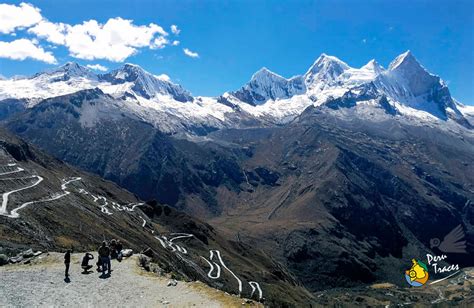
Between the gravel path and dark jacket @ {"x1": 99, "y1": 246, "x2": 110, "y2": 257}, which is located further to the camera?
dark jacket @ {"x1": 99, "y1": 246, "x2": 110, "y2": 257}

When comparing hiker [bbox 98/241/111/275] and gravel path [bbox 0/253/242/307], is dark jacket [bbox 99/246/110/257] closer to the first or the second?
hiker [bbox 98/241/111/275]

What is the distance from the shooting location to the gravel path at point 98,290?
3572 centimetres

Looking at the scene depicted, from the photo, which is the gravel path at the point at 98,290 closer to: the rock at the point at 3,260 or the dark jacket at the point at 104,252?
the dark jacket at the point at 104,252

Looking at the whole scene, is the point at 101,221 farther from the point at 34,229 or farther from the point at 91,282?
the point at 91,282

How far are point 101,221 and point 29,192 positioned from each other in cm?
2482

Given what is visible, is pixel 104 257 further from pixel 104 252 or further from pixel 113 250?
pixel 113 250

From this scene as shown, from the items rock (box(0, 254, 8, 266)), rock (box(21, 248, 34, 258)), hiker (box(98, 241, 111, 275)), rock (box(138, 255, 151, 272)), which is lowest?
rock (box(0, 254, 8, 266))

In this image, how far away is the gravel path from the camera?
117ft

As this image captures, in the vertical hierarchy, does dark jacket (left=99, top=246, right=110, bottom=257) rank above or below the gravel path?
above

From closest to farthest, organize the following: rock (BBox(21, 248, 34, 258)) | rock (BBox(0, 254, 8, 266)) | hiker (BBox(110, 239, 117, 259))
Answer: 1. rock (BBox(0, 254, 8, 266))
2. rock (BBox(21, 248, 34, 258))
3. hiker (BBox(110, 239, 117, 259))

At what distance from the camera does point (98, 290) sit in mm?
39375

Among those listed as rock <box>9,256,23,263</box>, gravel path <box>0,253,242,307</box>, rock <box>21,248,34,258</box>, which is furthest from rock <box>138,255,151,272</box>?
rock <box>9,256,23,263</box>

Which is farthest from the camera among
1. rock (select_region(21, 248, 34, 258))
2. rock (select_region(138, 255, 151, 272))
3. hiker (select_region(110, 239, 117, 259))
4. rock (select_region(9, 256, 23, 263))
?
hiker (select_region(110, 239, 117, 259))

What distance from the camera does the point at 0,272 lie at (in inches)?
1743
